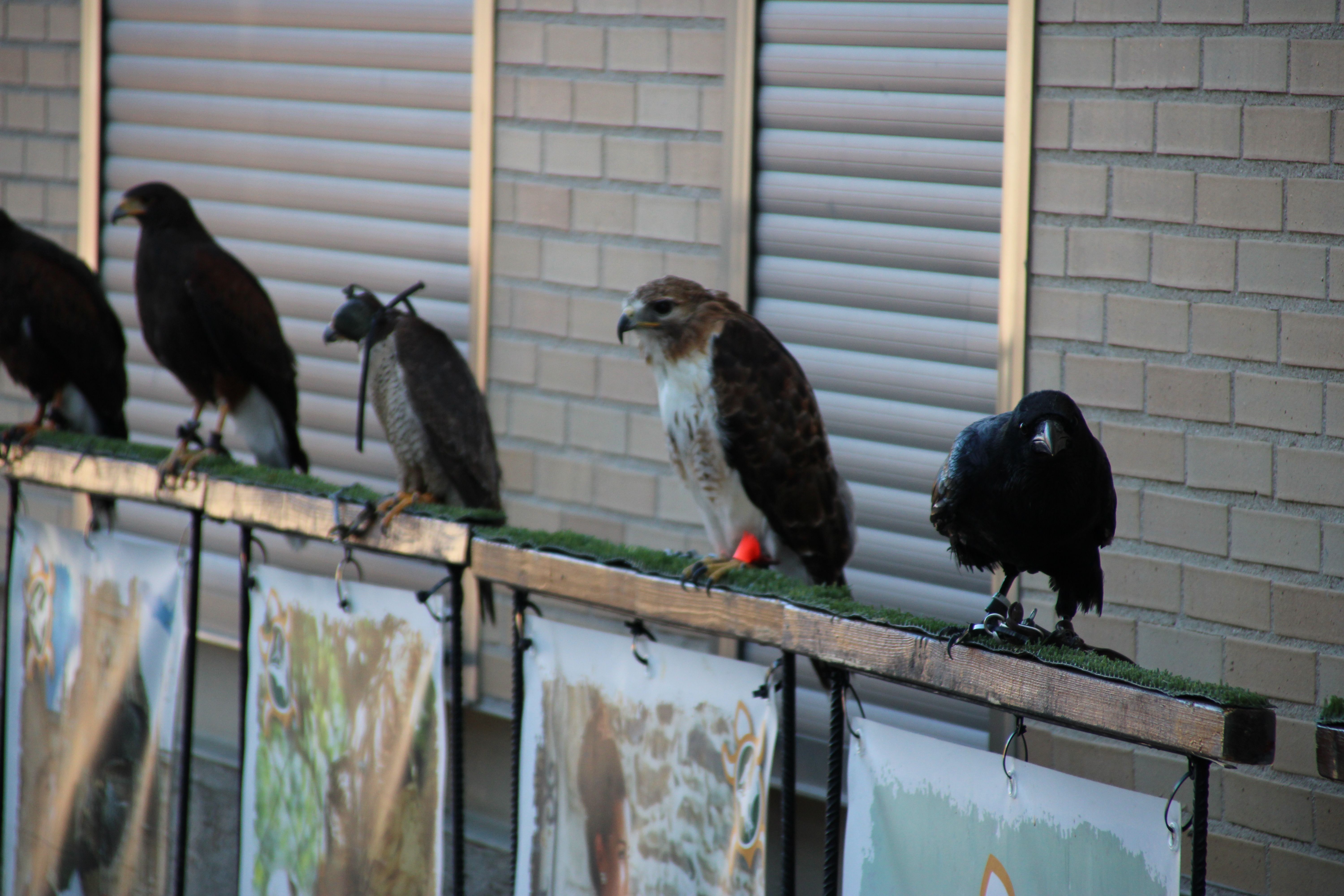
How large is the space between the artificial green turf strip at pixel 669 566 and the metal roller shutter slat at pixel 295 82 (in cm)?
157

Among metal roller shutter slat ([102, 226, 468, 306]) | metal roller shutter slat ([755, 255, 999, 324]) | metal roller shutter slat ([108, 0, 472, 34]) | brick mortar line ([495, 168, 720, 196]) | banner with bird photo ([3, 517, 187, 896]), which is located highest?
metal roller shutter slat ([108, 0, 472, 34])

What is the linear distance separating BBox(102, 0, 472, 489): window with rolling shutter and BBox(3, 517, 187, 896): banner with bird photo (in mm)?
1462

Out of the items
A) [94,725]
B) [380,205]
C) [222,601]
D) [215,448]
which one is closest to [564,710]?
[94,725]

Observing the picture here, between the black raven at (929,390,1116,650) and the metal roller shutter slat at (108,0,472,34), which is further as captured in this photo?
the metal roller shutter slat at (108,0,472,34)

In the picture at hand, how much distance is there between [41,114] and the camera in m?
5.07

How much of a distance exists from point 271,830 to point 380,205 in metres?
2.35

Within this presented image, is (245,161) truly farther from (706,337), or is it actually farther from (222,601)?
(706,337)

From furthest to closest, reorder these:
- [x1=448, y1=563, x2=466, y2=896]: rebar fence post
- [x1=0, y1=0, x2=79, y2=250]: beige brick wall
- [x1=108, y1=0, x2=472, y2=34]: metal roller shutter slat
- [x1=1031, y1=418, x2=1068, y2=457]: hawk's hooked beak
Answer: [x1=0, y1=0, x2=79, y2=250]: beige brick wall → [x1=108, y1=0, x2=472, y2=34]: metal roller shutter slat → [x1=448, y1=563, x2=466, y2=896]: rebar fence post → [x1=1031, y1=418, x2=1068, y2=457]: hawk's hooked beak

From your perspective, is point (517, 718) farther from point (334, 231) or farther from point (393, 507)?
point (334, 231)

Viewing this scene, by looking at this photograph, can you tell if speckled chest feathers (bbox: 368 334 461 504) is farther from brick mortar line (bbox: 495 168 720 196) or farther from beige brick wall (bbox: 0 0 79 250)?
beige brick wall (bbox: 0 0 79 250)

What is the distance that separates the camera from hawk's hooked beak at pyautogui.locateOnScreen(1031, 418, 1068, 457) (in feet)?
6.03

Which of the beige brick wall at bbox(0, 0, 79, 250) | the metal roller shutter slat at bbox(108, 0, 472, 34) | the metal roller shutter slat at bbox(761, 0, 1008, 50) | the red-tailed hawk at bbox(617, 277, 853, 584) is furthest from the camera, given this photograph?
the beige brick wall at bbox(0, 0, 79, 250)

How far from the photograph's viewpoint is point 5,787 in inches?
121

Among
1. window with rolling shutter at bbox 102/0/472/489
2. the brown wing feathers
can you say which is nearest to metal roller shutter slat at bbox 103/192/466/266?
window with rolling shutter at bbox 102/0/472/489
